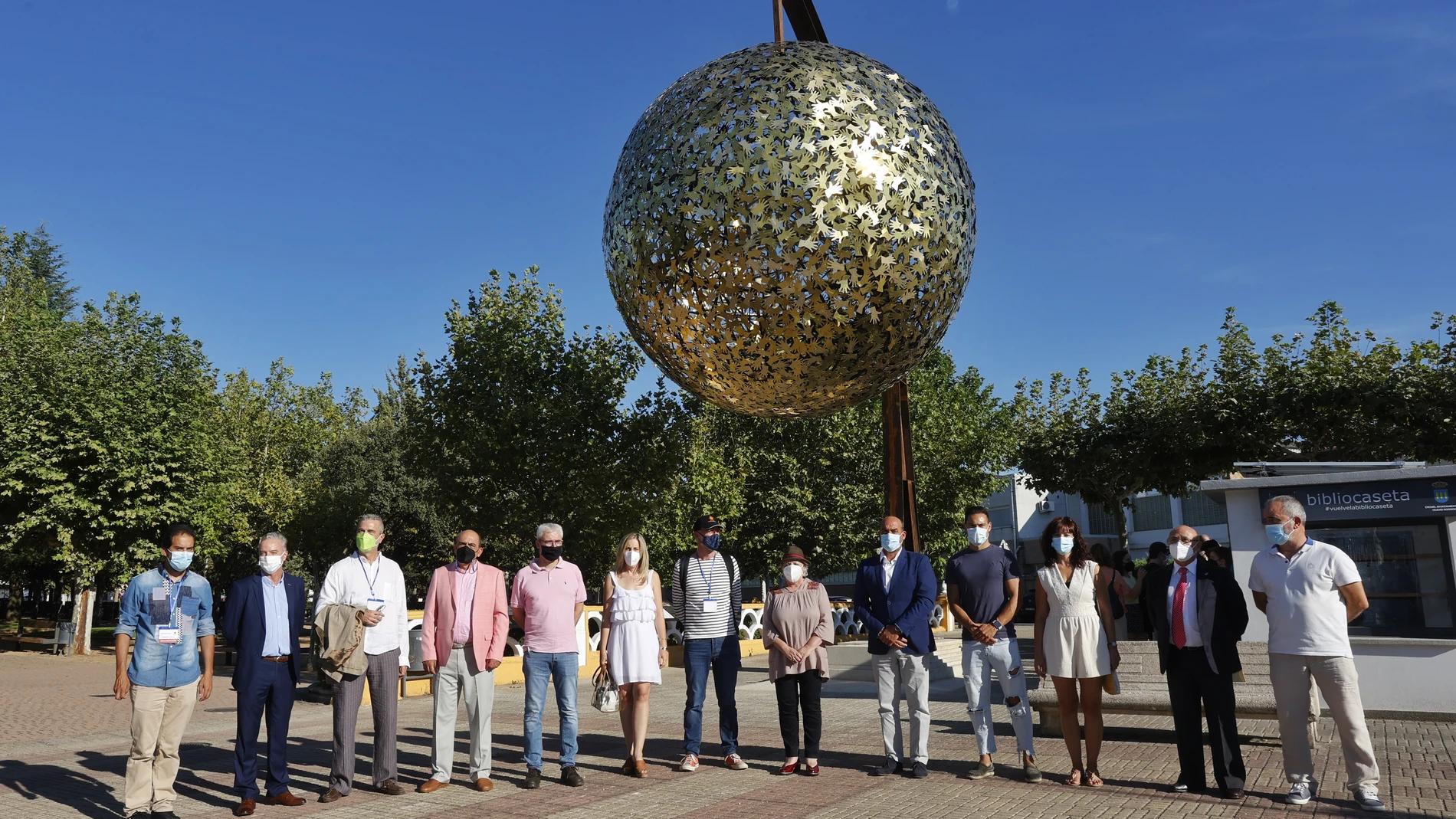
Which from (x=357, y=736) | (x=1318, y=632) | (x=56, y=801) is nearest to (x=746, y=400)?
(x=1318, y=632)

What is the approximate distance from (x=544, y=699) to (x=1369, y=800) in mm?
5365

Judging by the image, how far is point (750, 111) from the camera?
184 inches

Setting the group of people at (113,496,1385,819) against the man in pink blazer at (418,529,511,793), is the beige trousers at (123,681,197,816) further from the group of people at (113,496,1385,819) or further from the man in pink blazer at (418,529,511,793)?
the man in pink blazer at (418,529,511,793)

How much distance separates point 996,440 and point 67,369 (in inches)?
1002

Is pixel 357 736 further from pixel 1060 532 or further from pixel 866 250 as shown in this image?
pixel 866 250

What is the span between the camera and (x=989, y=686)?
713 cm

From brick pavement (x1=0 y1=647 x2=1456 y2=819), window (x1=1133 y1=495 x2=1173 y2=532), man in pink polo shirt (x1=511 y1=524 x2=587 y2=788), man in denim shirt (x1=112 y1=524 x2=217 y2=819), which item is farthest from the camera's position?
window (x1=1133 y1=495 x2=1173 y2=532)

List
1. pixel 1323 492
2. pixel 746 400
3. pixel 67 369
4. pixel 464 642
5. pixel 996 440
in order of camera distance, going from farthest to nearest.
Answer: pixel 996 440
pixel 67 369
pixel 1323 492
pixel 464 642
pixel 746 400

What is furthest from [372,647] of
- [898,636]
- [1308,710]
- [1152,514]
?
[1152,514]

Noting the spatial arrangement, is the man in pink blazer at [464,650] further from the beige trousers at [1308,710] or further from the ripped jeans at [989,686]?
the beige trousers at [1308,710]

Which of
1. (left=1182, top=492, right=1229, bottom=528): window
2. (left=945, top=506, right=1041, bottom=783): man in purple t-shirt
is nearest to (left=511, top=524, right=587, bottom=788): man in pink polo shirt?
(left=945, top=506, right=1041, bottom=783): man in purple t-shirt

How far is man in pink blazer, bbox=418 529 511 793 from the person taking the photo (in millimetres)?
7312

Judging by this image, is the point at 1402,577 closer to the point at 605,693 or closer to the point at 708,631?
the point at 708,631

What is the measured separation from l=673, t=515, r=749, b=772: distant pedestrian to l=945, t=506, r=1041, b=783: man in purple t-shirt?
5.75 ft
